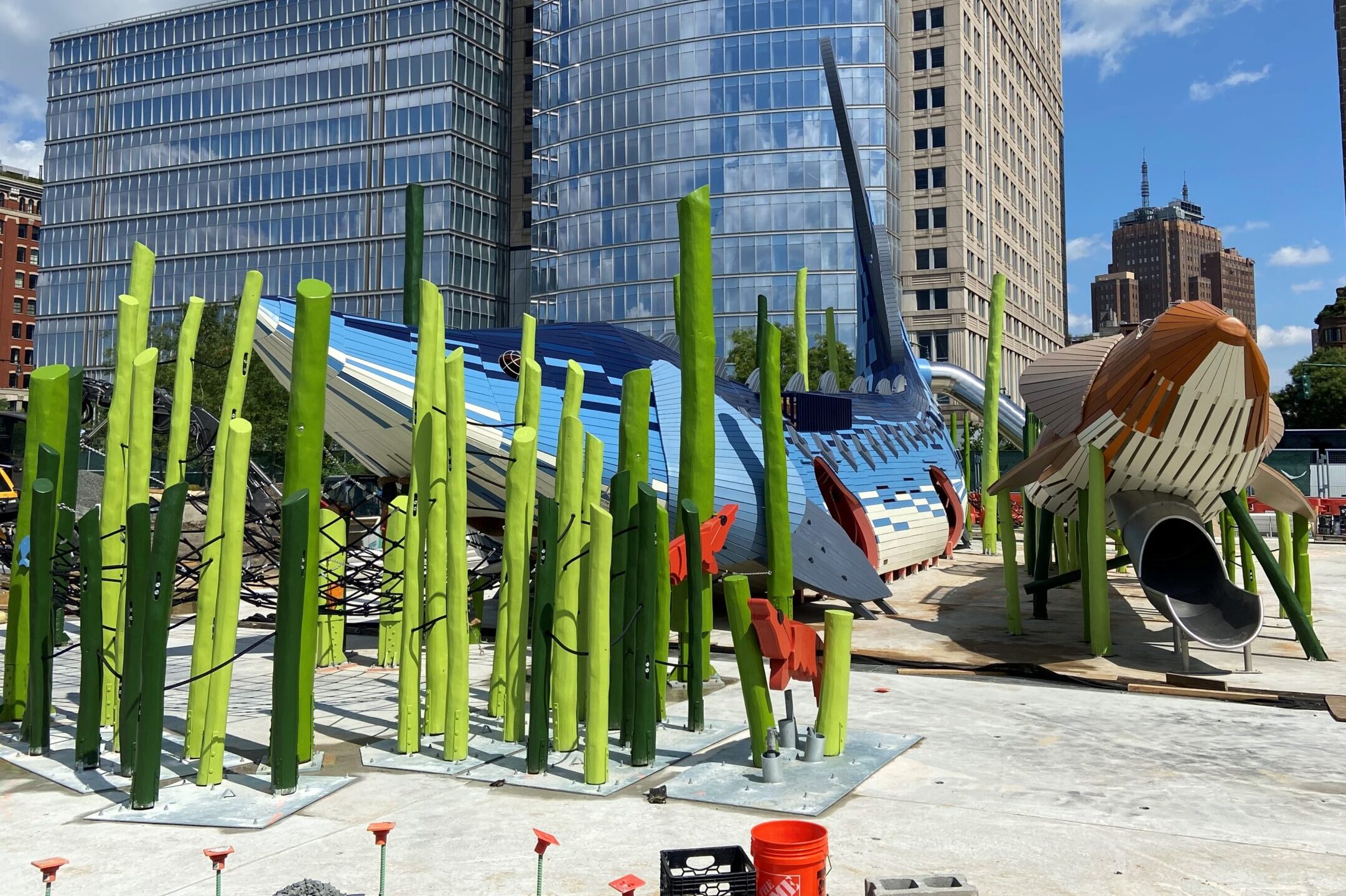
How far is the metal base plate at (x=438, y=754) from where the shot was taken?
7828 mm

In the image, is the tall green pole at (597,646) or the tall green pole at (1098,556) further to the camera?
the tall green pole at (1098,556)

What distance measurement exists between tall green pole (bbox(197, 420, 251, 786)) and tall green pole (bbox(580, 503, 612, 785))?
7.63 ft

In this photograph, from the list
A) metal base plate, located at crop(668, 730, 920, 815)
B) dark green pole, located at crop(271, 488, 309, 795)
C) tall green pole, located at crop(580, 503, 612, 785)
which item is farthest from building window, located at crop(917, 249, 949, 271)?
dark green pole, located at crop(271, 488, 309, 795)

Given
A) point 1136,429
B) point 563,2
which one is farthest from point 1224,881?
point 563,2

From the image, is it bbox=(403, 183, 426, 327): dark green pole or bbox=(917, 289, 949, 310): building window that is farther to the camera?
bbox=(917, 289, 949, 310): building window

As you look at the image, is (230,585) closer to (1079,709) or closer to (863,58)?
(1079,709)

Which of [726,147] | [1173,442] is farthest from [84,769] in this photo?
[726,147]

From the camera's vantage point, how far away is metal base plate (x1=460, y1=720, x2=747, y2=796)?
24.2 feet

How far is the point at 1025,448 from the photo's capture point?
777 inches

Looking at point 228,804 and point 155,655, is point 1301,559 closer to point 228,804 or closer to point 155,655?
point 228,804

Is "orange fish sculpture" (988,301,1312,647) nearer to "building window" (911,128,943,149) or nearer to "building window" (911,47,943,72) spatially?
"building window" (911,128,943,149)

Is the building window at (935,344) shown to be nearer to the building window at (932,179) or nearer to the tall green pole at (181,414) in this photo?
the building window at (932,179)

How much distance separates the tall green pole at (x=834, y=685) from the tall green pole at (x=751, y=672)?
21.7 inches

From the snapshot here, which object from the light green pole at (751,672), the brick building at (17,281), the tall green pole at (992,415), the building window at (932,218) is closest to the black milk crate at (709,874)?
the light green pole at (751,672)
